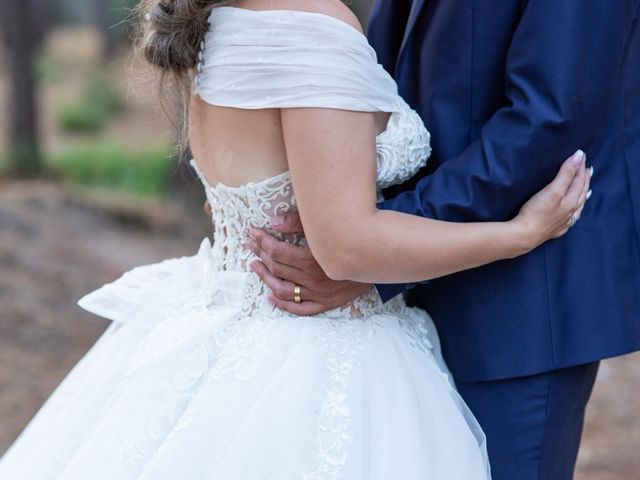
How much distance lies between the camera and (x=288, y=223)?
6.06 ft

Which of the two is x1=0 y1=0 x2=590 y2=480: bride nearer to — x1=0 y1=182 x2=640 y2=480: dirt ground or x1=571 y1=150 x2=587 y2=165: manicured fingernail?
x1=571 y1=150 x2=587 y2=165: manicured fingernail

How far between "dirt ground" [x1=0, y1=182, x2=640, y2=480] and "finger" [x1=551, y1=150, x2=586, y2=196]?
8.87 ft

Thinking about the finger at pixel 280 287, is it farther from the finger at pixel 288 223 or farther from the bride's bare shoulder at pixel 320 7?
the bride's bare shoulder at pixel 320 7

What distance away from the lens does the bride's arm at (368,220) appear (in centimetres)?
164

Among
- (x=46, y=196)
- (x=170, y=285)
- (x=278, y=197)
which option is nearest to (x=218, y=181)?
(x=278, y=197)

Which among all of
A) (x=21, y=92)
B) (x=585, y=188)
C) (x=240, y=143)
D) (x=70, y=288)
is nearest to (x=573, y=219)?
(x=585, y=188)

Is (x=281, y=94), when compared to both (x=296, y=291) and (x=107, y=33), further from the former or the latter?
(x=107, y=33)

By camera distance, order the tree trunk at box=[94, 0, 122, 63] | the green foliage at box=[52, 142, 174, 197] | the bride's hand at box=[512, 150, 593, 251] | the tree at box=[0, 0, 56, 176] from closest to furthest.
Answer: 1. the bride's hand at box=[512, 150, 593, 251]
2. the tree at box=[0, 0, 56, 176]
3. the green foliage at box=[52, 142, 174, 197]
4. the tree trunk at box=[94, 0, 122, 63]

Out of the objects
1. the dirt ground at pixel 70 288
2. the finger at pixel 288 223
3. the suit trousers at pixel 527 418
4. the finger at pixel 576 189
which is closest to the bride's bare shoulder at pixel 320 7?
the finger at pixel 288 223

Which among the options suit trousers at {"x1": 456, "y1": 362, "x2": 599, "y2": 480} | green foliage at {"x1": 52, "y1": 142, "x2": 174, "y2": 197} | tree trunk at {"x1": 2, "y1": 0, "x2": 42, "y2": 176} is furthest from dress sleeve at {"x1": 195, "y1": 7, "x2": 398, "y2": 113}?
tree trunk at {"x1": 2, "y1": 0, "x2": 42, "y2": 176}

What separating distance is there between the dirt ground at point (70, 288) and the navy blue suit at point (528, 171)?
8.13 ft

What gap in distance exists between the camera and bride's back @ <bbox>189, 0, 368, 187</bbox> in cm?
171

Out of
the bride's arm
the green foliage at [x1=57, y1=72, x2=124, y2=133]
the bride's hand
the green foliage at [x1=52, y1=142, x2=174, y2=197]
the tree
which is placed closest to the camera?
the bride's arm

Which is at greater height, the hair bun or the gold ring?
the hair bun
